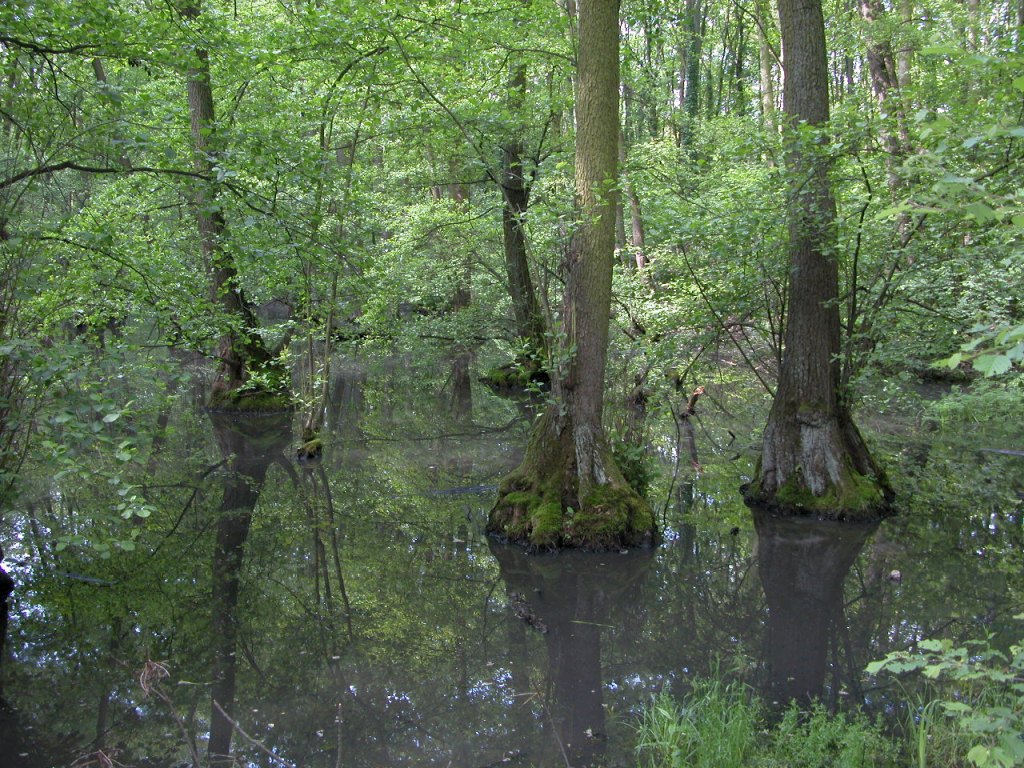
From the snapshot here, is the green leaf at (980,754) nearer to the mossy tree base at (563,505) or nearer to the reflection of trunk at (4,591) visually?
the mossy tree base at (563,505)

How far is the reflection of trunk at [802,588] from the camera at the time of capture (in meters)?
5.33

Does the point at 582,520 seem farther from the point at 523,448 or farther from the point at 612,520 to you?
Result: the point at 523,448

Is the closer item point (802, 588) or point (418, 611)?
point (418, 611)

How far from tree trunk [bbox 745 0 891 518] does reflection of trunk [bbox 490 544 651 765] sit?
2.25 metres

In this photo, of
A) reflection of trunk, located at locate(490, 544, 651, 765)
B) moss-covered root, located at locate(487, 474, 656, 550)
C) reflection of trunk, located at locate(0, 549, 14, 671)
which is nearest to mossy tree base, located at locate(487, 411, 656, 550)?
moss-covered root, located at locate(487, 474, 656, 550)

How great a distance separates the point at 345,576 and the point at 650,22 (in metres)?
7.61

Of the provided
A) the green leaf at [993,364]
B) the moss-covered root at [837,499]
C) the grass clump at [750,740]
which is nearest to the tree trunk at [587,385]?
the moss-covered root at [837,499]

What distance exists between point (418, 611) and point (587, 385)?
2786 mm

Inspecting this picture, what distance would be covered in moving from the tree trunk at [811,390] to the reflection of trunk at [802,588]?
0.34m

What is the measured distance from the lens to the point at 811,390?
29.3 ft

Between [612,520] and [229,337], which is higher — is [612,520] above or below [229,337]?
below

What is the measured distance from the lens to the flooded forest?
4.51 metres

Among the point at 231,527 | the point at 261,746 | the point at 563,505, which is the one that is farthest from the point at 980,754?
the point at 231,527

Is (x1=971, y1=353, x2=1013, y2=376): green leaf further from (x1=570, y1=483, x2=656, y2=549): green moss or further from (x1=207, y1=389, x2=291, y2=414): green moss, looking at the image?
(x1=207, y1=389, x2=291, y2=414): green moss
